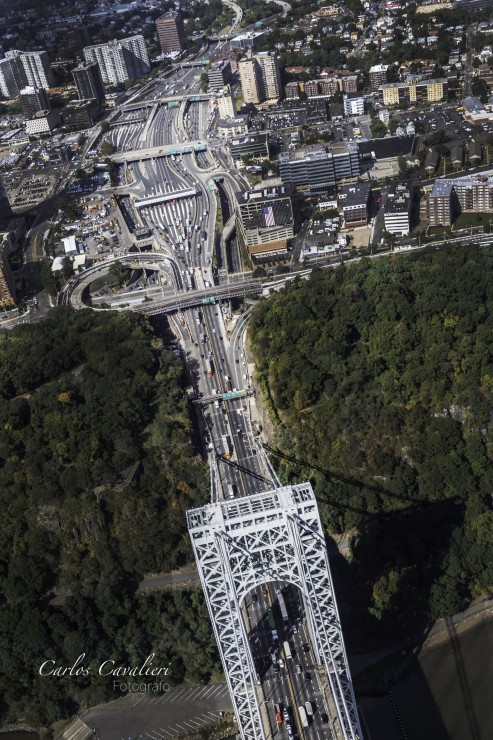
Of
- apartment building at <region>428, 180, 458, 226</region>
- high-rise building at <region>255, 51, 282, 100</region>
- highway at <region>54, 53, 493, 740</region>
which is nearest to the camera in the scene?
highway at <region>54, 53, 493, 740</region>

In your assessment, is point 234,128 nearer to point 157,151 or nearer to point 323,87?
point 157,151

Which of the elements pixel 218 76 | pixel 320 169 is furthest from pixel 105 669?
pixel 218 76

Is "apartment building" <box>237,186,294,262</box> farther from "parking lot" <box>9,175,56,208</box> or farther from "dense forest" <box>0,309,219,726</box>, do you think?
"parking lot" <box>9,175,56,208</box>

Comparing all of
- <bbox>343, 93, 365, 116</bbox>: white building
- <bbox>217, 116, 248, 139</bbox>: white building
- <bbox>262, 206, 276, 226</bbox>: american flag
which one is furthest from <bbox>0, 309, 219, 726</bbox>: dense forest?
<bbox>343, 93, 365, 116</bbox>: white building

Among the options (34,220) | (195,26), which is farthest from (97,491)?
(195,26)

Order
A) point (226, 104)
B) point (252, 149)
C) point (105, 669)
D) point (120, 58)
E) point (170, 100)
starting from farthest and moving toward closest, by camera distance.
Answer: point (120, 58) → point (170, 100) → point (226, 104) → point (252, 149) → point (105, 669)

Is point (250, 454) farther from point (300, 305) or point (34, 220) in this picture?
point (34, 220)

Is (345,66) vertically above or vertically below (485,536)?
above
